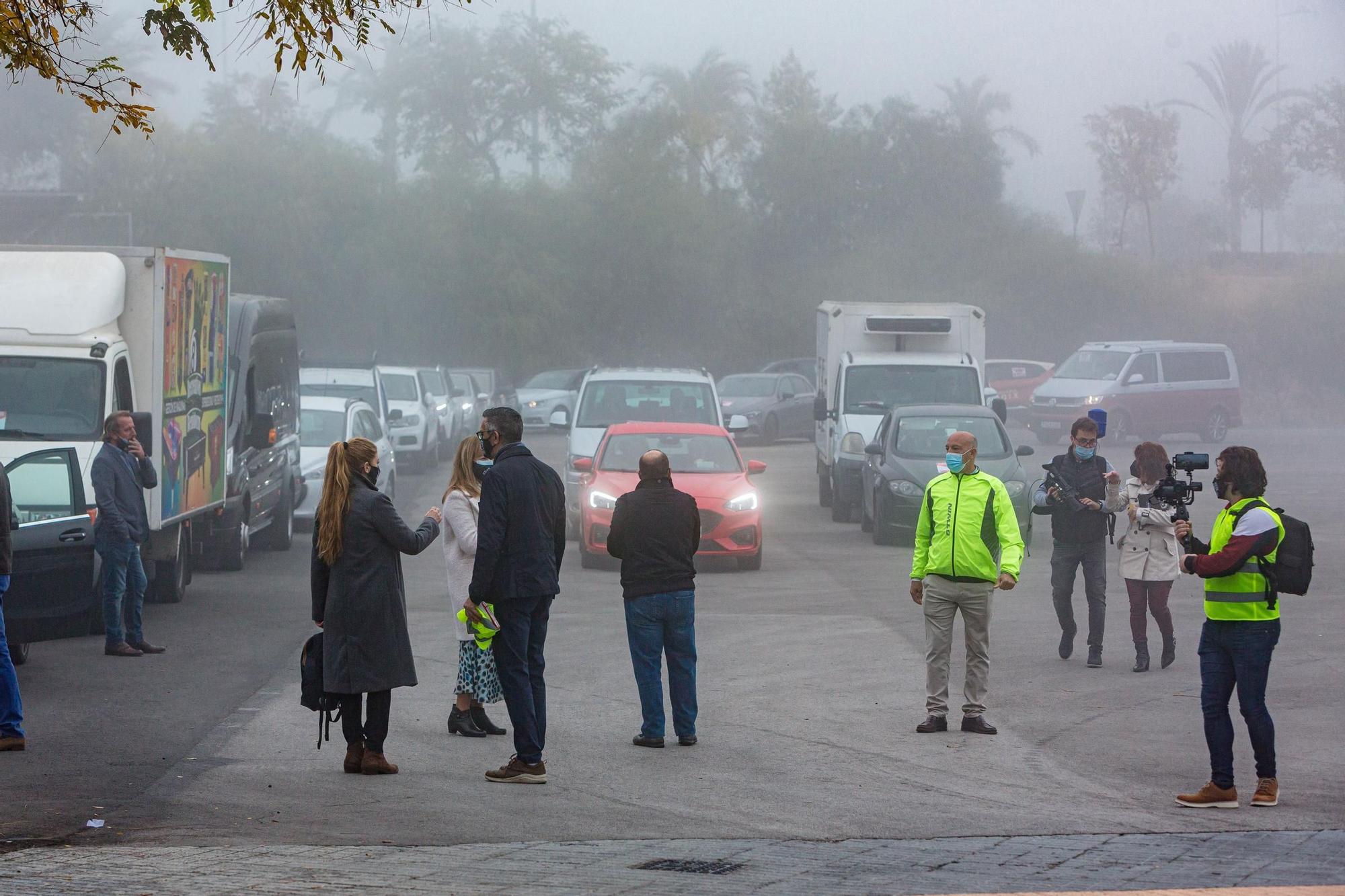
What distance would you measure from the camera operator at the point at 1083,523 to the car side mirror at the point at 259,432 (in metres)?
8.47

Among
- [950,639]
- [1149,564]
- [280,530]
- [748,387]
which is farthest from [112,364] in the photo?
[748,387]

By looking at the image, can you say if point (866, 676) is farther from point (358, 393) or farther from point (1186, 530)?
point (358, 393)

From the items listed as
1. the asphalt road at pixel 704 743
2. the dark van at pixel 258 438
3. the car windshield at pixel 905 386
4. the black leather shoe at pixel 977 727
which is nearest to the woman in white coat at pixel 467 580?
the asphalt road at pixel 704 743

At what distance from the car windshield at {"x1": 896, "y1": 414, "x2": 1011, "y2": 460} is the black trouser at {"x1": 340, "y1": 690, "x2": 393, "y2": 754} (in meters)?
12.0

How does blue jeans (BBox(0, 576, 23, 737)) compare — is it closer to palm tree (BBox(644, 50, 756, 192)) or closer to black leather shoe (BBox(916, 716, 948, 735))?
black leather shoe (BBox(916, 716, 948, 735))

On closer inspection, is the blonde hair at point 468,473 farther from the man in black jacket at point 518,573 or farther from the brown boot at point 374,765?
the brown boot at point 374,765

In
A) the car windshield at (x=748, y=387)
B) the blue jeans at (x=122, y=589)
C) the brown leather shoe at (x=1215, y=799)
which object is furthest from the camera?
the car windshield at (x=748, y=387)

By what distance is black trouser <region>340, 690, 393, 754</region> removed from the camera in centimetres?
779

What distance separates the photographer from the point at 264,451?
17.2 metres

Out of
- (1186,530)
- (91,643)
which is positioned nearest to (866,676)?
(1186,530)

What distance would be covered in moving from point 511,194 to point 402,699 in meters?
46.0

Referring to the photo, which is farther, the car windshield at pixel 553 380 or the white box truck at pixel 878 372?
the car windshield at pixel 553 380

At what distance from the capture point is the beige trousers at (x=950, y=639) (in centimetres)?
912

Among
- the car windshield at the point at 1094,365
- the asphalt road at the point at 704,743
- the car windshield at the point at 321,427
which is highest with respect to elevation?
the car windshield at the point at 1094,365
